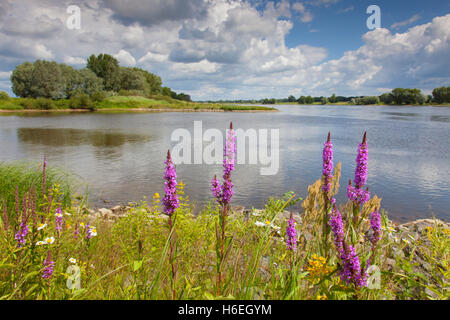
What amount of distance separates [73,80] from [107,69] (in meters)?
21.1

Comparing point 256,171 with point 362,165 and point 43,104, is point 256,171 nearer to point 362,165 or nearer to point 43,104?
point 362,165

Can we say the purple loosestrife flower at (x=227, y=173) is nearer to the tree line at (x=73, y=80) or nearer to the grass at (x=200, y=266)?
the grass at (x=200, y=266)

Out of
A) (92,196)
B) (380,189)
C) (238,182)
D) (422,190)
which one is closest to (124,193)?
(92,196)

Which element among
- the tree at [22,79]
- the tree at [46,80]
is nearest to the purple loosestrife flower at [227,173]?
the tree at [46,80]

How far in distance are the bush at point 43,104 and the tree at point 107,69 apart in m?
33.5

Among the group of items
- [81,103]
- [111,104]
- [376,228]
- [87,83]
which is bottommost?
[376,228]

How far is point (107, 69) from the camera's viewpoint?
100 meters

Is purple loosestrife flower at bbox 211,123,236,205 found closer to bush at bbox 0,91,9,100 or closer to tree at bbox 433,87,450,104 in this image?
bush at bbox 0,91,9,100

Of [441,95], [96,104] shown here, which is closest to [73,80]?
[96,104]

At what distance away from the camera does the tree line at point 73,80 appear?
74.7m
